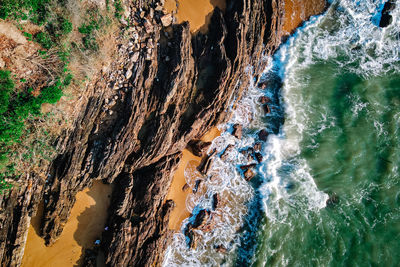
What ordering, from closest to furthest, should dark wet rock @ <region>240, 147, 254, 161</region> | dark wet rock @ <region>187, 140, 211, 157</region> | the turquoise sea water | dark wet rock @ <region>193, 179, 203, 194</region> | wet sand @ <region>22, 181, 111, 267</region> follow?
wet sand @ <region>22, 181, 111, 267</region> → dark wet rock @ <region>187, 140, 211, 157</region> → dark wet rock @ <region>193, 179, 203, 194</region> → the turquoise sea water → dark wet rock @ <region>240, 147, 254, 161</region>

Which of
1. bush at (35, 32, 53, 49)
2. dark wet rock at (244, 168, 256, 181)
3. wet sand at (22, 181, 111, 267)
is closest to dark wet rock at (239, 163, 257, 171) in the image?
dark wet rock at (244, 168, 256, 181)

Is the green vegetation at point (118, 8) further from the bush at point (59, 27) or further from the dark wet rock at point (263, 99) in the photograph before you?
the dark wet rock at point (263, 99)

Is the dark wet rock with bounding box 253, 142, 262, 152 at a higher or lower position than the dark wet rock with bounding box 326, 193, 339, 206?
higher

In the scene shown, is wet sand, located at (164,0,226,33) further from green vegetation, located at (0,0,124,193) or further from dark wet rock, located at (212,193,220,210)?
dark wet rock, located at (212,193,220,210)

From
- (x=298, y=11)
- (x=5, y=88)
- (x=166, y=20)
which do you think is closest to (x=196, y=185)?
(x=166, y=20)

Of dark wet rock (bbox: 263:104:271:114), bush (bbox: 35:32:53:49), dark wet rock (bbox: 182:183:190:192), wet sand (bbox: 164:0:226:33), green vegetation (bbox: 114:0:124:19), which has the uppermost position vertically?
wet sand (bbox: 164:0:226:33)

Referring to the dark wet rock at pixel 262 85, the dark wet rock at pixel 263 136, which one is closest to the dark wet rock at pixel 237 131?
the dark wet rock at pixel 263 136

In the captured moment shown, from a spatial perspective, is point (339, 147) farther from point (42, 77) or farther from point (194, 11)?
point (42, 77)
